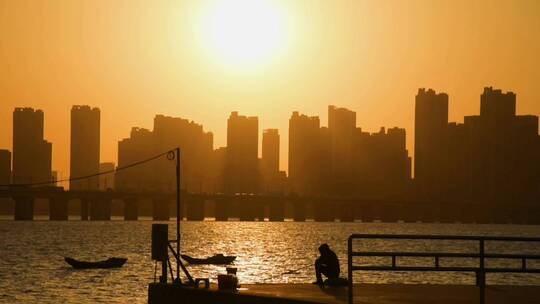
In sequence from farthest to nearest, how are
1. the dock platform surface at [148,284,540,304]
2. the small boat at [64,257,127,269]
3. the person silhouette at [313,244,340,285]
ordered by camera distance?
the small boat at [64,257,127,269]
the person silhouette at [313,244,340,285]
the dock platform surface at [148,284,540,304]

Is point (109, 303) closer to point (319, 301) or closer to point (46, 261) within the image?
point (319, 301)

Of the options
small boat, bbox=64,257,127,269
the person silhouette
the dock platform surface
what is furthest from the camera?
small boat, bbox=64,257,127,269

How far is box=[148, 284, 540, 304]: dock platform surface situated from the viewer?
27.2 metres

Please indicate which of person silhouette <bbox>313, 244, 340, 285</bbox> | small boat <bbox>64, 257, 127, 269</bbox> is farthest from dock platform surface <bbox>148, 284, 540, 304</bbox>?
small boat <bbox>64, 257, 127, 269</bbox>

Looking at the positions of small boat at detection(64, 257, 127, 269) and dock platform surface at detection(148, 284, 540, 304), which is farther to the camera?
small boat at detection(64, 257, 127, 269)

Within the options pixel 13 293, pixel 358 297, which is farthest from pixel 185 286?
pixel 13 293

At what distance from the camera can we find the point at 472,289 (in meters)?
31.3

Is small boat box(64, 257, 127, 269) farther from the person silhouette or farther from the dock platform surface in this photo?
the person silhouette

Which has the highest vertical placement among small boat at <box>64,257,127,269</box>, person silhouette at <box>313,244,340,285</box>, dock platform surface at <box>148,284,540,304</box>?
person silhouette at <box>313,244,340,285</box>

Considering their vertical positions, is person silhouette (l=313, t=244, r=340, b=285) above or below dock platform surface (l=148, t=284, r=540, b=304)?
above

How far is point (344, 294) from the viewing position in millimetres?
29125

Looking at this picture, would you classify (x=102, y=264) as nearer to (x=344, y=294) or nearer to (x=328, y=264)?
(x=328, y=264)

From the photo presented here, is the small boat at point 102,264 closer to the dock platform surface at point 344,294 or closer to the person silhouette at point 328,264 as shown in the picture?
the dock platform surface at point 344,294

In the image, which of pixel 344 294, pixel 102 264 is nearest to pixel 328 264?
pixel 344 294
